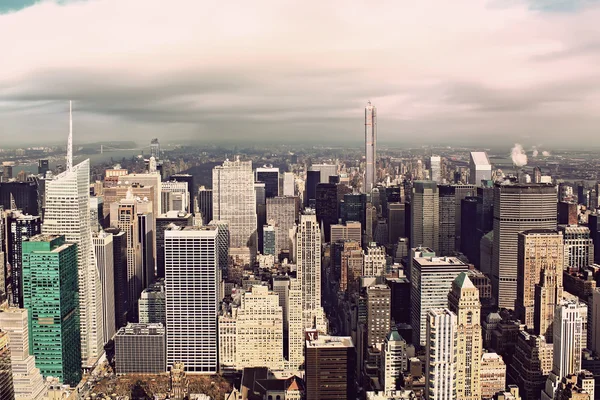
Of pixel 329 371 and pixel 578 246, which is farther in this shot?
pixel 578 246

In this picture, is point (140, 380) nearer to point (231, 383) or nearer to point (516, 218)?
Result: point (231, 383)

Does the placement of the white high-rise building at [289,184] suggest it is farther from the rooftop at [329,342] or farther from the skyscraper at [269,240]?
the rooftop at [329,342]

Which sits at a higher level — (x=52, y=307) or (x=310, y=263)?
(x=310, y=263)

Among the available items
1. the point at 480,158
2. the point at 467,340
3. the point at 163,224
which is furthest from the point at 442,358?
the point at 163,224

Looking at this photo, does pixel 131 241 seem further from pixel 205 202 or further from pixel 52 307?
pixel 52 307

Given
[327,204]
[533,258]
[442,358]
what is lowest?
[442,358]

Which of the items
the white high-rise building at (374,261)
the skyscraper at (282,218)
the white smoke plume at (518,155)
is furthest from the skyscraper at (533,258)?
the skyscraper at (282,218)

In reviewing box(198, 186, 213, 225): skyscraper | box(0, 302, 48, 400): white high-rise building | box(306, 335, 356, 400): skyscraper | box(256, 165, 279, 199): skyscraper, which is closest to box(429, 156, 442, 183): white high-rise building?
box(256, 165, 279, 199): skyscraper
